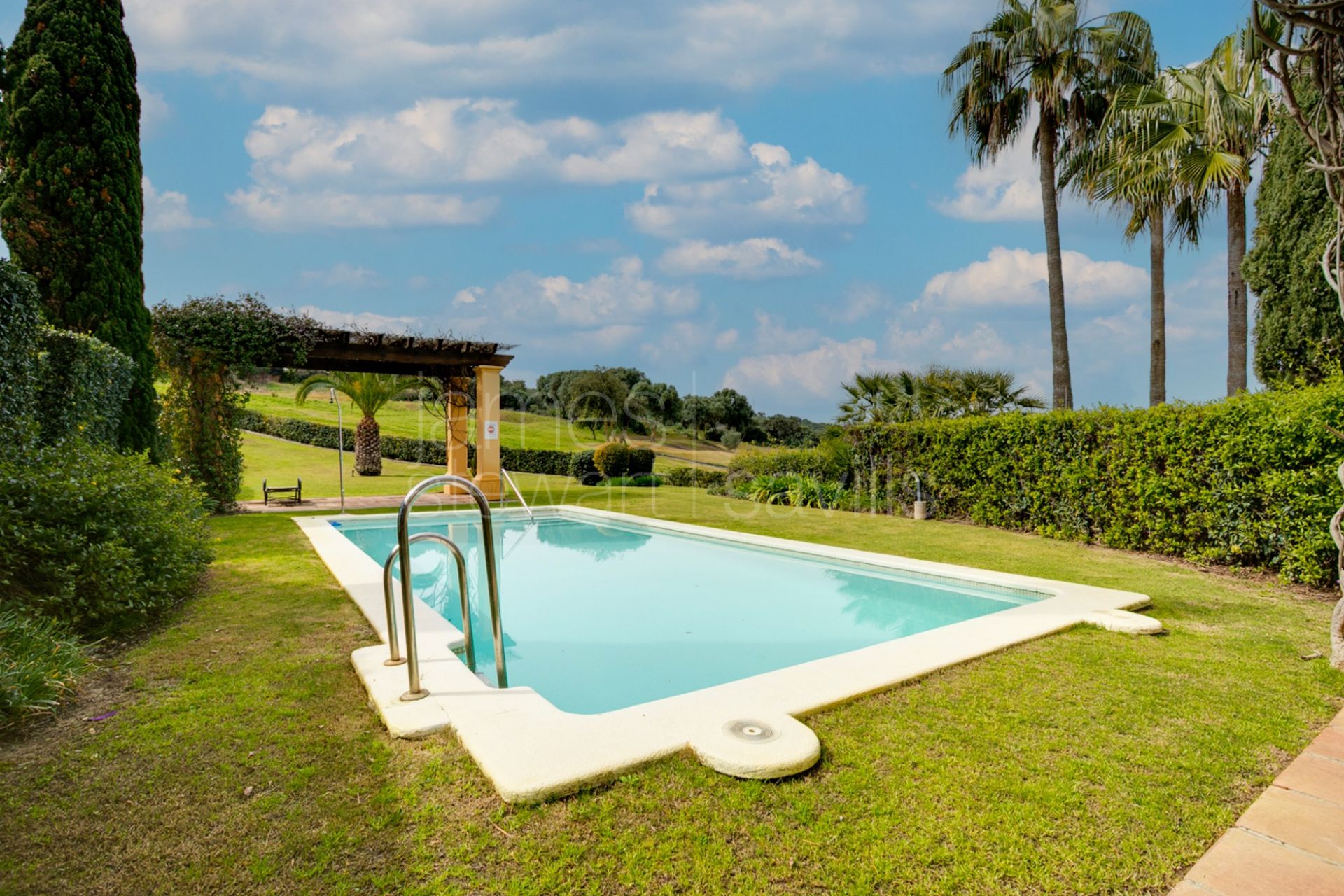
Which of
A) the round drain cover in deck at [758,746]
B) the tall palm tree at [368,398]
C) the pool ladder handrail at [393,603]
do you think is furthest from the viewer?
the tall palm tree at [368,398]

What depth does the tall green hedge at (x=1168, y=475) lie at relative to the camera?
638 centimetres

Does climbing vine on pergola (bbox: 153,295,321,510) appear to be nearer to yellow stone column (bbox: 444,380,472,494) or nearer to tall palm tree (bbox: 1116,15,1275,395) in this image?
yellow stone column (bbox: 444,380,472,494)

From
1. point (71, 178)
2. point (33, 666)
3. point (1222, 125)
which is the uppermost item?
point (1222, 125)

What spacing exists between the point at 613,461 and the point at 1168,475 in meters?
14.7

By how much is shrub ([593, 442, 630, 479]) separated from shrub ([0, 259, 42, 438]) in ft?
49.7

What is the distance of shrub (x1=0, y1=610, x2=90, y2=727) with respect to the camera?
124 inches

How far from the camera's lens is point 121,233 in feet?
32.9

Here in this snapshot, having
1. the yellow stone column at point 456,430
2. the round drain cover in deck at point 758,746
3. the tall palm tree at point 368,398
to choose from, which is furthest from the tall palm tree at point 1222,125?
the tall palm tree at point 368,398

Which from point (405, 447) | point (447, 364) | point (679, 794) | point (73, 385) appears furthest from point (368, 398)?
point (679, 794)

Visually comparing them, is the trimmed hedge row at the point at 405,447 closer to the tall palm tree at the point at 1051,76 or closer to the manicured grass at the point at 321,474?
the manicured grass at the point at 321,474

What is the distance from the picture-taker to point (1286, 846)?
2.23 metres

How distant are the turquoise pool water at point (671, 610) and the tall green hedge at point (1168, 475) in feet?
9.16

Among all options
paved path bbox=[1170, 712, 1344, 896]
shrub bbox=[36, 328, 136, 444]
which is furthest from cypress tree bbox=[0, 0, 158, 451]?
paved path bbox=[1170, 712, 1344, 896]

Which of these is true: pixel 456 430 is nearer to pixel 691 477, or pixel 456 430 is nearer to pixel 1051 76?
pixel 691 477
